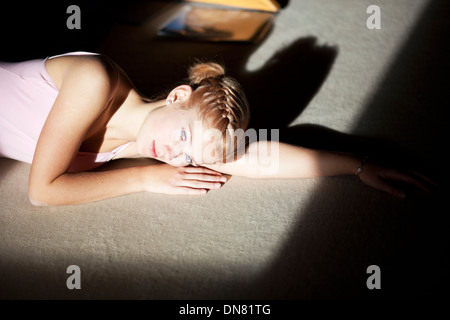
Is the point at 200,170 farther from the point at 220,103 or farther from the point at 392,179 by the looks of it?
the point at 392,179

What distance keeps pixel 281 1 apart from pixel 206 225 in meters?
1.17

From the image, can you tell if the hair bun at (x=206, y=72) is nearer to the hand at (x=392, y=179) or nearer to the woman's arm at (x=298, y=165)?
the woman's arm at (x=298, y=165)

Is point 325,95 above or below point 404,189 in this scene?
above

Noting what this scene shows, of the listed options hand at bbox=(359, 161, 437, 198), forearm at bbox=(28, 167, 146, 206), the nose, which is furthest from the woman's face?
hand at bbox=(359, 161, 437, 198)

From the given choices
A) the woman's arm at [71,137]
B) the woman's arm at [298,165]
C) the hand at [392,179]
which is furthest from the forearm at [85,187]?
the hand at [392,179]

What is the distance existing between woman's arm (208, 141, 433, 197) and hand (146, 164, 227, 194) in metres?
0.05

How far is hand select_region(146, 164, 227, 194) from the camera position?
98cm

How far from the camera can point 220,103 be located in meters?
0.88

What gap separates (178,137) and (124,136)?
0.23m
